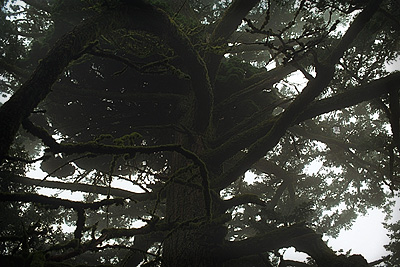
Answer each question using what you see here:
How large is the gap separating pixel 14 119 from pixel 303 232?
11.8ft

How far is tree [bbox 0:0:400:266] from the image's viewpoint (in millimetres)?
2250

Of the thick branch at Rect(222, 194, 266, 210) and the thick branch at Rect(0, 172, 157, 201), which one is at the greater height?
the thick branch at Rect(0, 172, 157, 201)

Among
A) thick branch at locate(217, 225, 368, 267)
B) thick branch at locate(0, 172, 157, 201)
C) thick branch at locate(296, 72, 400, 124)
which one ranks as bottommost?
thick branch at locate(217, 225, 368, 267)

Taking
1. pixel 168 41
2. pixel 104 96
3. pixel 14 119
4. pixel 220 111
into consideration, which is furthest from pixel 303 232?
pixel 104 96

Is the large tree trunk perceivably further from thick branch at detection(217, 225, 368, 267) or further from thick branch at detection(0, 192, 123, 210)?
thick branch at detection(0, 192, 123, 210)

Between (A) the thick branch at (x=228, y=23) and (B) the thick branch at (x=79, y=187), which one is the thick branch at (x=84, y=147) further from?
(B) the thick branch at (x=79, y=187)

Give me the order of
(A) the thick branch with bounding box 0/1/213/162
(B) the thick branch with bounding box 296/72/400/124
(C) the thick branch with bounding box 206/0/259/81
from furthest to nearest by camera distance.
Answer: (C) the thick branch with bounding box 206/0/259/81 → (B) the thick branch with bounding box 296/72/400/124 → (A) the thick branch with bounding box 0/1/213/162

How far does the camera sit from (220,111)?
19.4 feet

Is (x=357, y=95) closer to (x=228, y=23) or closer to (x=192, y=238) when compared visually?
(x=228, y=23)

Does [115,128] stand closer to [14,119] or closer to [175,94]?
[175,94]

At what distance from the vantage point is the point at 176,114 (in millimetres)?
5918

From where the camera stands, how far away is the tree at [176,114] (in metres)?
→ 2.25

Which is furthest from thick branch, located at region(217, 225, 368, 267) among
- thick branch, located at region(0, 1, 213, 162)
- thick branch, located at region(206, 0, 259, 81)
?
thick branch, located at region(206, 0, 259, 81)

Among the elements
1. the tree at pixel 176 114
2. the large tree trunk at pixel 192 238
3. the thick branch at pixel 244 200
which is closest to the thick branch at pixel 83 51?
the tree at pixel 176 114
